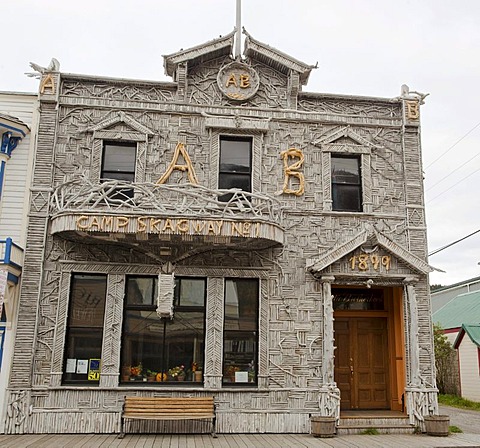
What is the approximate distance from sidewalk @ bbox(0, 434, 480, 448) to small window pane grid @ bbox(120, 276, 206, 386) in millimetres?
1307

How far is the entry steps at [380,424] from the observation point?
38.1 ft

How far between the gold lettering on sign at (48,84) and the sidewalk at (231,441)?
7.73m

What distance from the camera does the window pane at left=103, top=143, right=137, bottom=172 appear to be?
41.3 ft

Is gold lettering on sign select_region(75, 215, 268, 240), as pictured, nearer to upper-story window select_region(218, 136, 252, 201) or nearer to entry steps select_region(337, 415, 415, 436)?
upper-story window select_region(218, 136, 252, 201)

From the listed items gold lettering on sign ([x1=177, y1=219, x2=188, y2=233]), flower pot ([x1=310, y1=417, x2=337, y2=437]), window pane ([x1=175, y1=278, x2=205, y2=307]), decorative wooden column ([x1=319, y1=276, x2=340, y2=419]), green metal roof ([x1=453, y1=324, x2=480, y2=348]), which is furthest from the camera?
green metal roof ([x1=453, y1=324, x2=480, y2=348])

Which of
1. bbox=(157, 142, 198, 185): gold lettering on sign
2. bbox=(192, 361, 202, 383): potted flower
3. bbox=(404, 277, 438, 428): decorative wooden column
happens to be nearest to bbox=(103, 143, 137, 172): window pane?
bbox=(157, 142, 198, 185): gold lettering on sign

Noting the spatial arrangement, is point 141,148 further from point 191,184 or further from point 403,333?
point 403,333

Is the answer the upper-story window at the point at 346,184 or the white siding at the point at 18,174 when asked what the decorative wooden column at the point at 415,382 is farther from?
the white siding at the point at 18,174

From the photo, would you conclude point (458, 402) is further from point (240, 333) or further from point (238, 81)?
point (238, 81)

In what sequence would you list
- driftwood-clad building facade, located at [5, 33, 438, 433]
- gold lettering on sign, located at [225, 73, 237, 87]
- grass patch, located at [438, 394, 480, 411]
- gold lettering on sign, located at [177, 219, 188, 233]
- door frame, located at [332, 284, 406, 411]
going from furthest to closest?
grass patch, located at [438, 394, 480, 411] < gold lettering on sign, located at [225, 73, 237, 87] < door frame, located at [332, 284, 406, 411] < driftwood-clad building facade, located at [5, 33, 438, 433] < gold lettering on sign, located at [177, 219, 188, 233]

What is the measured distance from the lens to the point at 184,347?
11.9m

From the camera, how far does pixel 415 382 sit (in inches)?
473

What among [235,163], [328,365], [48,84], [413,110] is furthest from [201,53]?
[328,365]

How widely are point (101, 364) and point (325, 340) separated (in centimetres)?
502
